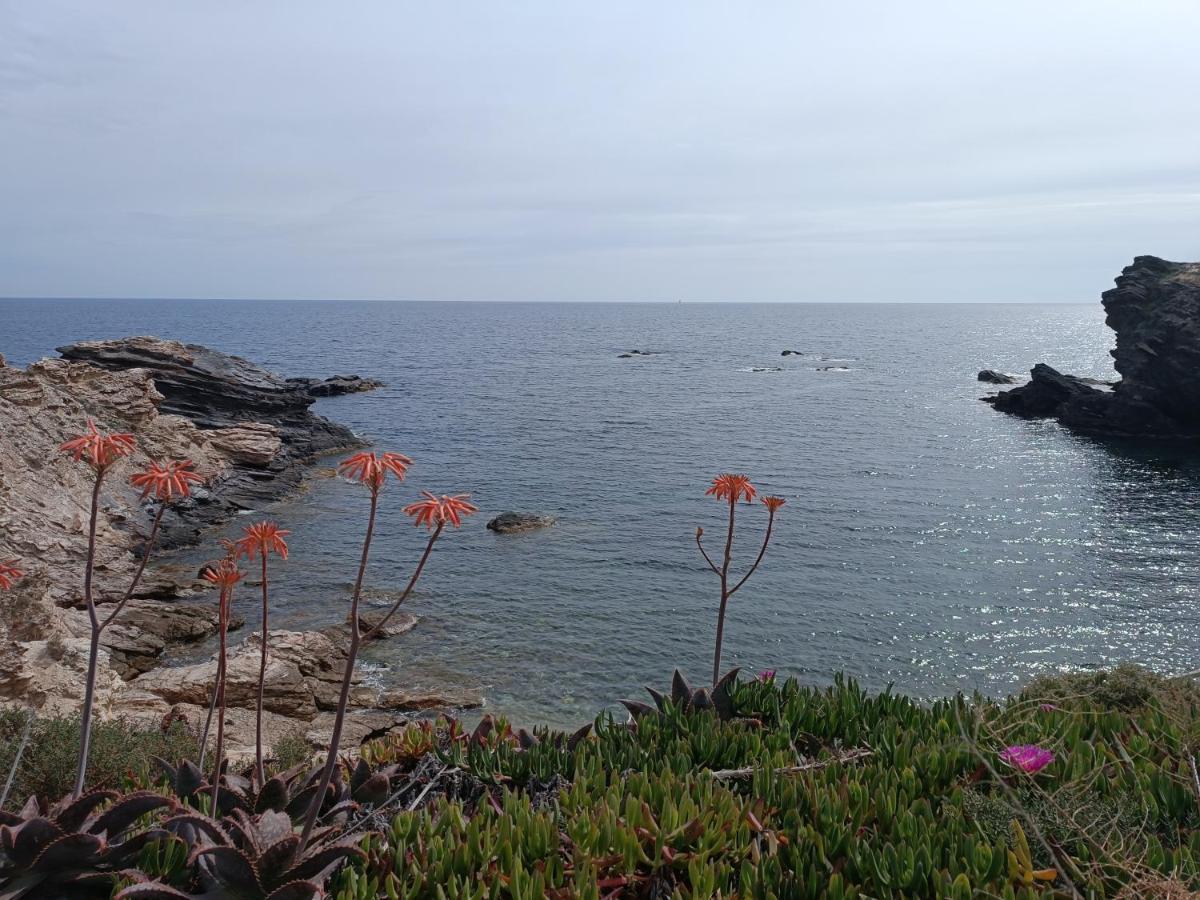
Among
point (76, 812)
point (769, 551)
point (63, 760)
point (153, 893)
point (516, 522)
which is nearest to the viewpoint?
point (153, 893)

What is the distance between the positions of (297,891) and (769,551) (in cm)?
2683

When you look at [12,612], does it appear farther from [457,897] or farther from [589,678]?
[457,897]

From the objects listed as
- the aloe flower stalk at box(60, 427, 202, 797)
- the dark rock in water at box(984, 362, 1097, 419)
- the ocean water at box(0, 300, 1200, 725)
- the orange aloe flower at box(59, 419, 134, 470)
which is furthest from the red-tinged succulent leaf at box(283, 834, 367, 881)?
the dark rock in water at box(984, 362, 1097, 419)

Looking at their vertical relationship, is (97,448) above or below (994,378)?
above

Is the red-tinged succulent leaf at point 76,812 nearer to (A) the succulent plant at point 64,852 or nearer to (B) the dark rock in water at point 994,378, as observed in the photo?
(A) the succulent plant at point 64,852

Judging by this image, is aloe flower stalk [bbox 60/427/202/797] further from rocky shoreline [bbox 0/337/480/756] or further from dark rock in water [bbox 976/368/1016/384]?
dark rock in water [bbox 976/368/1016/384]

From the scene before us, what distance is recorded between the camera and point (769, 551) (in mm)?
29812

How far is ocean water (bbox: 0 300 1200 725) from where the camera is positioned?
70.1 ft

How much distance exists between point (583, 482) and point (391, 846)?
36.0 metres

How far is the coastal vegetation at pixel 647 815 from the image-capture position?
4.06 meters

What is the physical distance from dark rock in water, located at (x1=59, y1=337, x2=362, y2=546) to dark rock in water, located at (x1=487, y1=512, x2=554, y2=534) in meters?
10.8

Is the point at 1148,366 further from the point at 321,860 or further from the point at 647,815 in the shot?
the point at 321,860

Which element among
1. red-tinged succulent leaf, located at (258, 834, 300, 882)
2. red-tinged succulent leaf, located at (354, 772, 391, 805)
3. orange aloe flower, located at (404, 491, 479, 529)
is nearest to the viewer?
orange aloe flower, located at (404, 491, 479, 529)

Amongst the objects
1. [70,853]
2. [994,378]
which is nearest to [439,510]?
[70,853]
